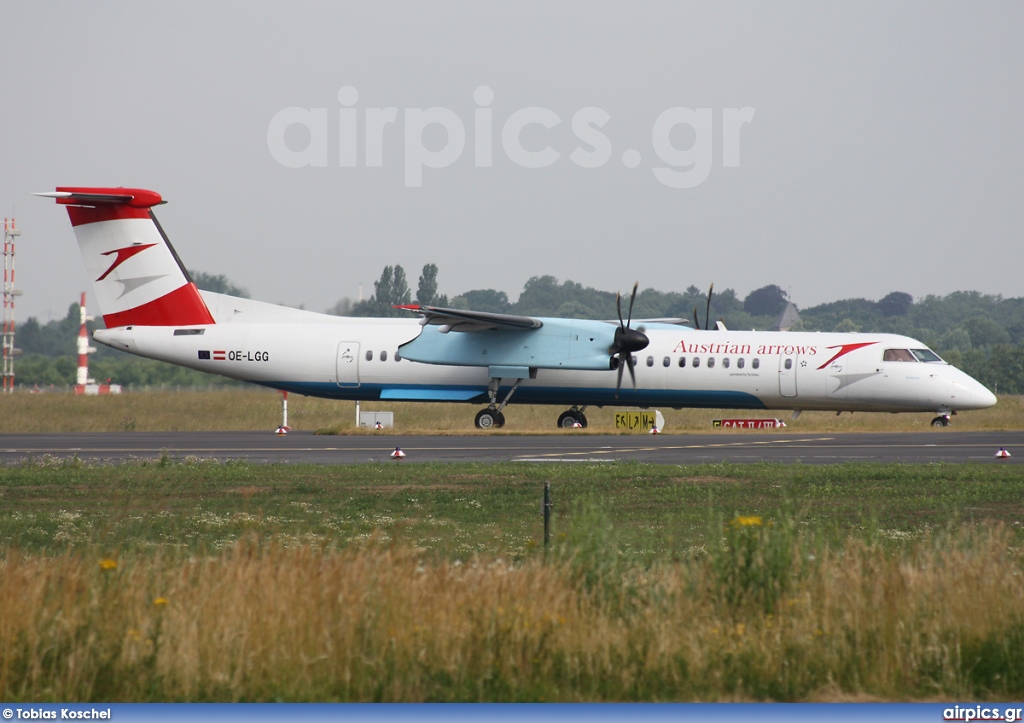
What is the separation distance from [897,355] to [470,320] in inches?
499

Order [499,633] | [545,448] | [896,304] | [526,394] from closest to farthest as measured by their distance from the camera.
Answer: [499,633]
[545,448]
[526,394]
[896,304]

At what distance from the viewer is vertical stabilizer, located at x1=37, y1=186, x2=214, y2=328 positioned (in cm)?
3358

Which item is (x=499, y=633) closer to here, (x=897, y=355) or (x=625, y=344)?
(x=625, y=344)

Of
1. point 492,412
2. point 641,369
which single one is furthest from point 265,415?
point 641,369

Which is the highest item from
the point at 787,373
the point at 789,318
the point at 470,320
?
the point at 789,318

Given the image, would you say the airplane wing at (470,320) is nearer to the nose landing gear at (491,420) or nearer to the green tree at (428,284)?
the nose landing gear at (491,420)

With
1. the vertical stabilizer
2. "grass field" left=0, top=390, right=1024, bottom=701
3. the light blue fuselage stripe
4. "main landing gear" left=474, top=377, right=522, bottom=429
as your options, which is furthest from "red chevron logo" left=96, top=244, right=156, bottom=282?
"grass field" left=0, top=390, right=1024, bottom=701

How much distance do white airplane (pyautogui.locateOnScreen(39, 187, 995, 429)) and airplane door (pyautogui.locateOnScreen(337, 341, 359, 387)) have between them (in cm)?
4

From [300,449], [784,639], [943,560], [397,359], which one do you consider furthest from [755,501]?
[397,359]

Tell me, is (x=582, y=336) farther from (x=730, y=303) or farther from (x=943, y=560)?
(x=730, y=303)

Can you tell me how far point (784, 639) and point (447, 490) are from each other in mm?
9954

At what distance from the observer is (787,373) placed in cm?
3253

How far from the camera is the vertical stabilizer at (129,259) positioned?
110ft

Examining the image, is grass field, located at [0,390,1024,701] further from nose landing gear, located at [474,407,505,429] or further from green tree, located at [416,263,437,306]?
green tree, located at [416,263,437,306]
